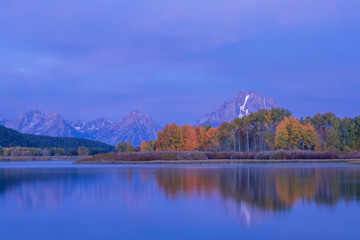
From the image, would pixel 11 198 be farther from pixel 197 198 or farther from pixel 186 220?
pixel 186 220

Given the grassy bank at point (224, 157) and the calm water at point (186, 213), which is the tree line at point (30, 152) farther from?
the calm water at point (186, 213)

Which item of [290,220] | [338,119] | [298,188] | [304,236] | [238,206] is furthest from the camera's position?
[338,119]

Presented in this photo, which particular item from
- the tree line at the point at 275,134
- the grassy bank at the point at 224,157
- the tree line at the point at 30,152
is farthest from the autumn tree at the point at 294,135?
the tree line at the point at 30,152

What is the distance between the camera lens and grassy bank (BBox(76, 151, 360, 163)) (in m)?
62.5

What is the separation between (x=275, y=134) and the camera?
85500 millimetres

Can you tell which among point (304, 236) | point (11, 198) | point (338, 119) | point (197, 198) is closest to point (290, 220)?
point (304, 236)

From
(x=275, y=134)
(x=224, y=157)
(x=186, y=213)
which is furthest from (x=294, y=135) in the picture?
(x=186, y=213)

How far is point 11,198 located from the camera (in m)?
21.2

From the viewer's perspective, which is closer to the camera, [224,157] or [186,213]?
[186,213]

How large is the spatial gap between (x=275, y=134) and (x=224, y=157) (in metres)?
19.7

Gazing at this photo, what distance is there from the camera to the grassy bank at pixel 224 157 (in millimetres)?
62469

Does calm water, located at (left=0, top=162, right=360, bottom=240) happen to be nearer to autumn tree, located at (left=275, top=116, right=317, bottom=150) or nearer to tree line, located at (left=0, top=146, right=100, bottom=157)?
autumn tree, located at (left=275, top=116, right=317, bottom=150)

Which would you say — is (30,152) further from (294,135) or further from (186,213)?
(186,213)

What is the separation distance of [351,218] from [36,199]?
15373mm
